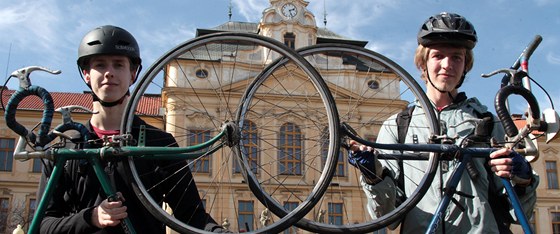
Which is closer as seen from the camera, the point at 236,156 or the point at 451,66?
the point at 236,156

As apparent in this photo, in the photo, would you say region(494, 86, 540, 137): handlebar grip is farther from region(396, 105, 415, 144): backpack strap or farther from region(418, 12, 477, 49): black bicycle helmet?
region(396, 105, 415, 144): backpack strap

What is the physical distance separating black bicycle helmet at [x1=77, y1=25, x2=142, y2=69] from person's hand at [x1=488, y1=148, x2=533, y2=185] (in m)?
2.11

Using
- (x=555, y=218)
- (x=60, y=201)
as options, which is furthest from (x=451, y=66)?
(x=555, y=218)

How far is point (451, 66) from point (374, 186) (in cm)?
89

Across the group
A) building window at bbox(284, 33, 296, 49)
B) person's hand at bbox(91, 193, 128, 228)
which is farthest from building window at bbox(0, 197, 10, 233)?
person's hand at bbox(91, 193, 128, 228)

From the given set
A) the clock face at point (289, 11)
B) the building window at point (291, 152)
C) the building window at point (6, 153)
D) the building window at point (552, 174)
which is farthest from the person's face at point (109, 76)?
the building window at point (552, 174)

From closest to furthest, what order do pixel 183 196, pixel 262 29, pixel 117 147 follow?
→ pixel 117 147
pixel 183 196
pixel 262 29

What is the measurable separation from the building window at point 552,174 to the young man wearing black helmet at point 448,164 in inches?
1213

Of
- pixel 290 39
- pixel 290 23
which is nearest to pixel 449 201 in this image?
pixel 290 39

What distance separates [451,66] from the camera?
3494 mm

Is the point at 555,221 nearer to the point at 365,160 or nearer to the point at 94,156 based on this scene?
the point at 365,160

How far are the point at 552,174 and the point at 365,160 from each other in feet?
104

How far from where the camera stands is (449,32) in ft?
11.4

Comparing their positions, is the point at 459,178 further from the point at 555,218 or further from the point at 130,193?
the point at 555,218
